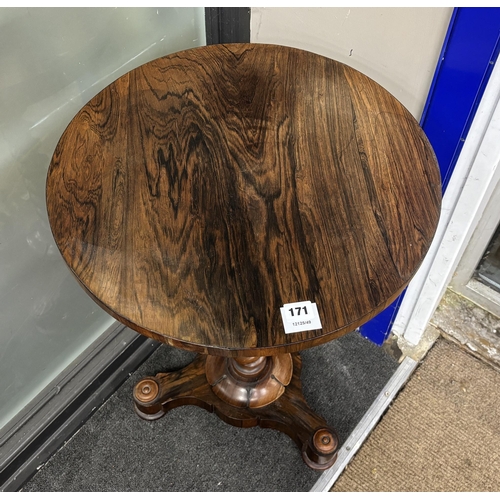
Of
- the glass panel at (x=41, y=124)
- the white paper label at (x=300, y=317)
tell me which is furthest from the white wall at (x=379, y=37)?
the white paper label at (x=300, y=317)

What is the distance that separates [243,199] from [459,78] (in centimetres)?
36

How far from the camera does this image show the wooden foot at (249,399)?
97cm

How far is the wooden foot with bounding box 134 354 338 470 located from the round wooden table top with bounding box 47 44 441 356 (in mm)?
432

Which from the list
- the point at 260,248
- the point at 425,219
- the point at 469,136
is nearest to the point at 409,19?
the point at 469,136

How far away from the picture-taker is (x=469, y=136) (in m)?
0.76

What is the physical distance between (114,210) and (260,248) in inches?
6.8

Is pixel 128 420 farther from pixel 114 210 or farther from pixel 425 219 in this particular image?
pixel 425 219

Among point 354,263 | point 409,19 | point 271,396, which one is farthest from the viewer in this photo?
point 271,396

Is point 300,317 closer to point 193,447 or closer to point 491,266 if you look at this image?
point 193,447

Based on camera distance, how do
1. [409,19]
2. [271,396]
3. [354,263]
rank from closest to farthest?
[354,263] → [409,19] → [271,396]

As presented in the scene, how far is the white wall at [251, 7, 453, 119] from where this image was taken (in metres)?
0.73

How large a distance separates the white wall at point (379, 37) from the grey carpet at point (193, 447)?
589 millimetres

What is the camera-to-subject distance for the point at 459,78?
711 millimetres

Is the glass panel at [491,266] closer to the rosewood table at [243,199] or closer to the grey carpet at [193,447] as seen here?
the grey carpet at [193,447]
